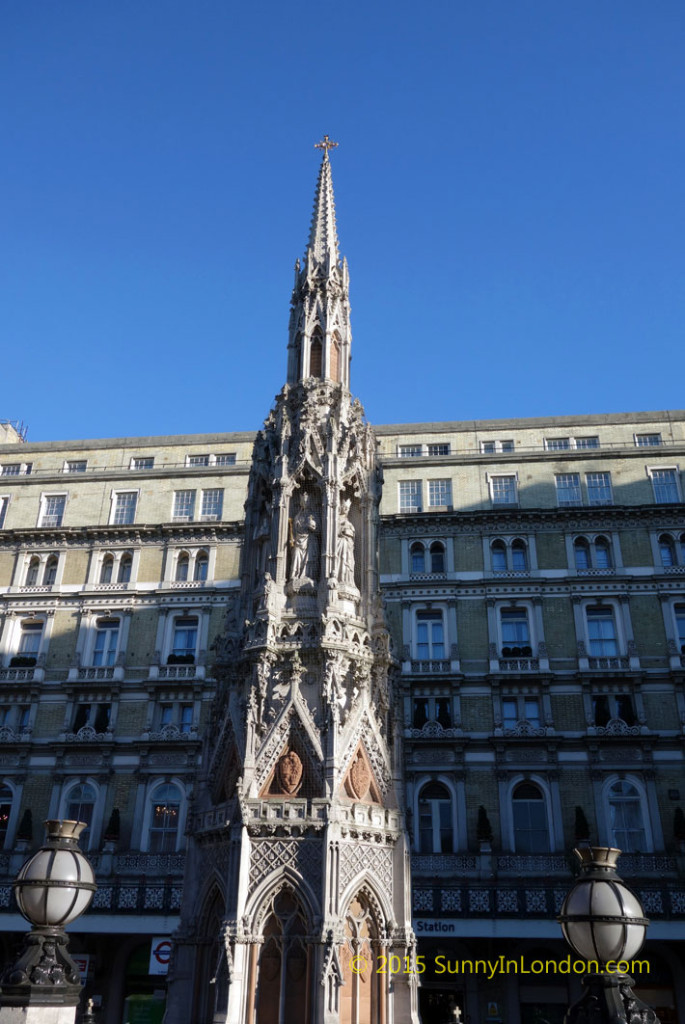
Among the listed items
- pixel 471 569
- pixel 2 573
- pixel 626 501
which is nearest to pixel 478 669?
pixel 471 569

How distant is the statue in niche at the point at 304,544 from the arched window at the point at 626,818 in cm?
1963

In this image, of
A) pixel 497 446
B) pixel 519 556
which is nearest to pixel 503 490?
pixel 497 446

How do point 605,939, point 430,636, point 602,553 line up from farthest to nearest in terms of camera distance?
point 602,553 < point 430,636 < point 605,939

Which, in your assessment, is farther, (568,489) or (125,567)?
(125,567)

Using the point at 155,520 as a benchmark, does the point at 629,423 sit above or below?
above

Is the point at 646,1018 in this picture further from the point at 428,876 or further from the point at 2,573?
the point at 2,573

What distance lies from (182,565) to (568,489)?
19.4 meters

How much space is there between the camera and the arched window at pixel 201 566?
141ft

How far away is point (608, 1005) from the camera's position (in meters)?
10.4

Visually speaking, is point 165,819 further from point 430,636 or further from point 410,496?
point 410,496

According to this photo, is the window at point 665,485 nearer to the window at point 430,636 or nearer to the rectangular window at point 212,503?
the window at point 430,636

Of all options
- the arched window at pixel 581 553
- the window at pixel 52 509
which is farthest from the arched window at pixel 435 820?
the window at pixel 52 509

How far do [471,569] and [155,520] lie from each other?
1638cm

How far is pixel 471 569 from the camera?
135 ft
